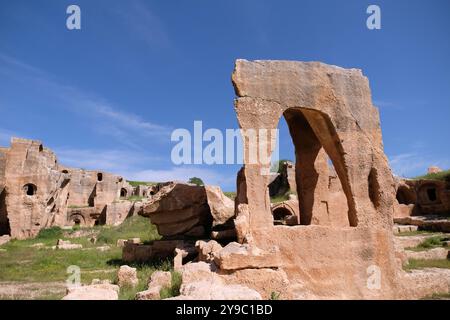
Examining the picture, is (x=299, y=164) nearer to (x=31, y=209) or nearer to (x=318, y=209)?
A: (x=318, y=209)

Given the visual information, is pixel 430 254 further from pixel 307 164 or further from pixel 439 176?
pixel 439 176

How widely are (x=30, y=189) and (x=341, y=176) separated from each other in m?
20.7

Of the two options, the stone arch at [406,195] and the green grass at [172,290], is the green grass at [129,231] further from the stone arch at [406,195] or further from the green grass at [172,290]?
the stone arch at [406,195]

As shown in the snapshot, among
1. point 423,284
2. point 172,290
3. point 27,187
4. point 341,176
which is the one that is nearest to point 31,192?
point 27,187

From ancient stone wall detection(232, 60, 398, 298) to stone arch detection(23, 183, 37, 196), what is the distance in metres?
18.4

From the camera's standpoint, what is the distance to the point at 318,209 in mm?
9000

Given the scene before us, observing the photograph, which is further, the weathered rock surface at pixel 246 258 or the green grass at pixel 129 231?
the green grass at pixel 129 231

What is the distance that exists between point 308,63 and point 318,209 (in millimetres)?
3853

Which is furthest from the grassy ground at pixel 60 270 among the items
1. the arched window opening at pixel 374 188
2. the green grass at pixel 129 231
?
the arched window opening at pixel 374 188

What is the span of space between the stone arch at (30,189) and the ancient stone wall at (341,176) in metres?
18.4

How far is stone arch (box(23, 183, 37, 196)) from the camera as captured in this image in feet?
67.9

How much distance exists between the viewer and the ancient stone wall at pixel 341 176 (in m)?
6.42
